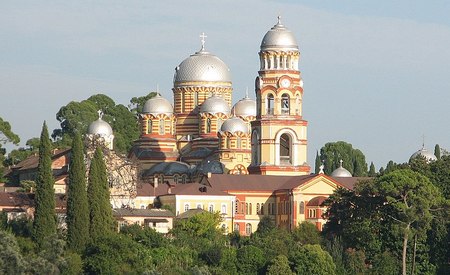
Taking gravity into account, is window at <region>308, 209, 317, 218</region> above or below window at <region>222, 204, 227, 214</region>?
below

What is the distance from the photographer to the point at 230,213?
100062 millimetres

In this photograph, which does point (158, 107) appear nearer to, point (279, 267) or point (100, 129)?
point (100, 129)

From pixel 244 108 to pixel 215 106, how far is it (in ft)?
10.8

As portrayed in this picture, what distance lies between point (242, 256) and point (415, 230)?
764 cm

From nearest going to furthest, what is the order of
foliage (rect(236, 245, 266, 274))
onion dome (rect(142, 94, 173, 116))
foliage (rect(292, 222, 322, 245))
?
foliage (rect(236, 245, 266, 274)) < foliage (rect(292, 222, 322, 245)) < onion dome (rect(142, 94, 173, 116))

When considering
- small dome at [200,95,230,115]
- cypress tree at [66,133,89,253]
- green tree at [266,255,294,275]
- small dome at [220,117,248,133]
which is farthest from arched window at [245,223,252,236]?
green tree at [266,255,294,275]

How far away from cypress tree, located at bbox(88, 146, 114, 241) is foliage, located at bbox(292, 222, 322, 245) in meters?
10.1

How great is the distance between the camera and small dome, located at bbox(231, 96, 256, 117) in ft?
373

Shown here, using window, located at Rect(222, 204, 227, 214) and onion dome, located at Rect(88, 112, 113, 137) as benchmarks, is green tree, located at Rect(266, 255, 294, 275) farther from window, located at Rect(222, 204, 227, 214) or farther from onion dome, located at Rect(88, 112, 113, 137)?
onion dome, located at Rect(88, 112, 113, 137)

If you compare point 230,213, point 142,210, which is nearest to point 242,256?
point 142,210

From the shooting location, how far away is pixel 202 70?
113m

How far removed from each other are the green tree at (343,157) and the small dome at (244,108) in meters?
12.4

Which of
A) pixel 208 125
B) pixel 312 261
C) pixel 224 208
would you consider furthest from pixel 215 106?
pixel 312 261

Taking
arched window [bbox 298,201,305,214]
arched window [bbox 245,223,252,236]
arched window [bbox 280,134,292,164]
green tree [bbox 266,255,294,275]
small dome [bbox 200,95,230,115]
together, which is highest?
small dome [bbox 200,95,230,115]
